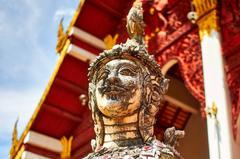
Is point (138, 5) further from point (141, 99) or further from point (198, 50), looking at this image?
point (198, 50)

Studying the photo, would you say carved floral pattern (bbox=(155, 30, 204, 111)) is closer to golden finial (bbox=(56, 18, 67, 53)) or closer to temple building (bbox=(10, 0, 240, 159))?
temple building (bbox=(10, 0, 240, 159))

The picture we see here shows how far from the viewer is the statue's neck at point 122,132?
97 centimetres

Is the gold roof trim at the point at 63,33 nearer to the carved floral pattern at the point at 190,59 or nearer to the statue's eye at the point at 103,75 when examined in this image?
the carved floral pattern at the point at 190,59

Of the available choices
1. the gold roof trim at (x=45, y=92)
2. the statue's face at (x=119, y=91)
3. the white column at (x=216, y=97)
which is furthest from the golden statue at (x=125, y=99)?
the gold roof trim at (x=45, y=92)

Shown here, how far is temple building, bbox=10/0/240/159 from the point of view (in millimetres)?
3439

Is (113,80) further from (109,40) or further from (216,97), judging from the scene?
(109,40)

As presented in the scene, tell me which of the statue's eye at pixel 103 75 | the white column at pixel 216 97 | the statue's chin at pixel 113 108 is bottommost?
the statue's chin at pixel 113 108

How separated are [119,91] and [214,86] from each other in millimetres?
2260

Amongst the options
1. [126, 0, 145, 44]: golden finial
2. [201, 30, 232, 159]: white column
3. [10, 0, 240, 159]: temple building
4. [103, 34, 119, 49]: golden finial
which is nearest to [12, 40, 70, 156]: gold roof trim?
[10, 0, 240, 159]: temple building

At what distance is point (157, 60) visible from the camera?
4047 mm

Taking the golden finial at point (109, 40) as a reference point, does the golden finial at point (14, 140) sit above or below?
below

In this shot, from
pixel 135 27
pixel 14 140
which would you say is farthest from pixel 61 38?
pixel 135 27

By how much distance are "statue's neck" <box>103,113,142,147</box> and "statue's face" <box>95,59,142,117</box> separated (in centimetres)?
1

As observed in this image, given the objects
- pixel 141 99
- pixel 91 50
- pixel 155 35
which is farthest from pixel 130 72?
pixel 91 50
